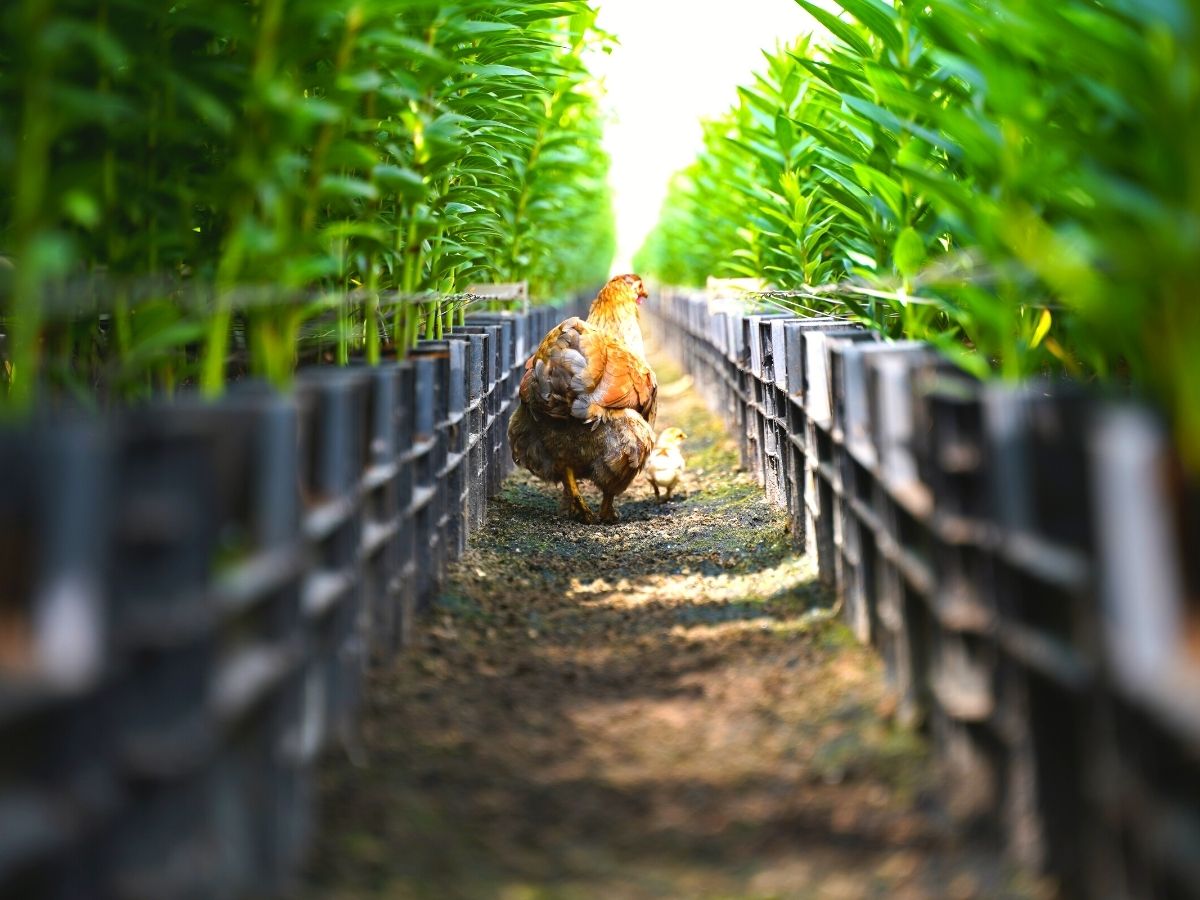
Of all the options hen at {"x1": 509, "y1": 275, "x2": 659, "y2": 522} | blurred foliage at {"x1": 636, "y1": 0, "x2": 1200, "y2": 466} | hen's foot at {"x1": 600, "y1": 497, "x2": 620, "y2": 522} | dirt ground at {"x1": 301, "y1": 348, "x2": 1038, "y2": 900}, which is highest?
blurred foliage at {"x1": 636, "y1": 0, "x2": 1200, "y2": 466}

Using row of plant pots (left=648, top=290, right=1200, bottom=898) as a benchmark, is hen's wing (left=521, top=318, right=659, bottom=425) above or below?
above

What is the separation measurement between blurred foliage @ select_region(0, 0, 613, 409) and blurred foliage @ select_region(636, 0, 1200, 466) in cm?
117

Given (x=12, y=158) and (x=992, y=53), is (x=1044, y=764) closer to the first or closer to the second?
(x=992, y=53)

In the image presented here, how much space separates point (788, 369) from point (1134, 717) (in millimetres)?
3146

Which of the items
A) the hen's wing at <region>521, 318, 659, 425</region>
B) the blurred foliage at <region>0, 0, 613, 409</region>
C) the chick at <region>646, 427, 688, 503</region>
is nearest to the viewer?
the blurred foliage at <region>0, 0, 613, 409</region>

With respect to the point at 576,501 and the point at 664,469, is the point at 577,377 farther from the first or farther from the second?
the point at 664,469

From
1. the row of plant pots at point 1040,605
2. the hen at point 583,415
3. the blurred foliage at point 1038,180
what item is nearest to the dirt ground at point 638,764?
the row of plant pots at point 1040,605

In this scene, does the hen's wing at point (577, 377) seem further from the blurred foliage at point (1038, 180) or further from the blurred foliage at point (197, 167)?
the blurred foliage at point (197, 167)

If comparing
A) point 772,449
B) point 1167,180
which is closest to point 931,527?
point 1167,180

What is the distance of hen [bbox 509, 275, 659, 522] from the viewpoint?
539cm

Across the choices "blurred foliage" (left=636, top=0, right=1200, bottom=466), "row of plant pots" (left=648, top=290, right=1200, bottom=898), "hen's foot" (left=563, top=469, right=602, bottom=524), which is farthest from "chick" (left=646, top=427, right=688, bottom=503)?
"row of plant pots" (left=648, top=290, right=1200, bottom=898)

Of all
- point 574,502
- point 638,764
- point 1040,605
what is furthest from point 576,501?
point 1040,605

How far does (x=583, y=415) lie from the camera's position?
5383mm

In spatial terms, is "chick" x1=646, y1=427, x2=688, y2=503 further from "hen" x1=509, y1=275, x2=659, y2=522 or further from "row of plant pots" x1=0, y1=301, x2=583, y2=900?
"row of plant pots" x1=0, y1=301, x2=583, y2=900
